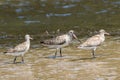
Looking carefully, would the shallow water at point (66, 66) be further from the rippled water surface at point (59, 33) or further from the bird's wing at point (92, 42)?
the bird's wing at point (92, 42)

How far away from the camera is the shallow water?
16.2 metres

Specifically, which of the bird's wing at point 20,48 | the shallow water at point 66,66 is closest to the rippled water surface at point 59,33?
the shallow water at point 66,66

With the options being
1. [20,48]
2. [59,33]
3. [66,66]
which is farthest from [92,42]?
[59,33]

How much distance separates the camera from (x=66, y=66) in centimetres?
1795

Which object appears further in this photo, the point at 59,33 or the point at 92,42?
the point at 59,33

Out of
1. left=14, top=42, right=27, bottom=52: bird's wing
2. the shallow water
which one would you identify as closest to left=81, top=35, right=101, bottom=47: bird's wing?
the shallow water

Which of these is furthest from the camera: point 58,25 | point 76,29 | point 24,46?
point 58,25

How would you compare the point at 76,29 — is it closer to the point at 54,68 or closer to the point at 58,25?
the point at 58,25

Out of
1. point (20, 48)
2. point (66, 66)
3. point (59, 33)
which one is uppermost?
point (20, 48)

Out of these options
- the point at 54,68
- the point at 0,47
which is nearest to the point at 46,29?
the point at 0,47

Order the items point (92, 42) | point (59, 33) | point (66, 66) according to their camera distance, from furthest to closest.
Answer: point (59, 33), point (92, 42), point (66, 66)

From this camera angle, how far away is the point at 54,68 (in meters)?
17.6

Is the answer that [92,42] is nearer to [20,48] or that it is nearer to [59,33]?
[20,48]

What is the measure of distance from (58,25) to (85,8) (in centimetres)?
740
